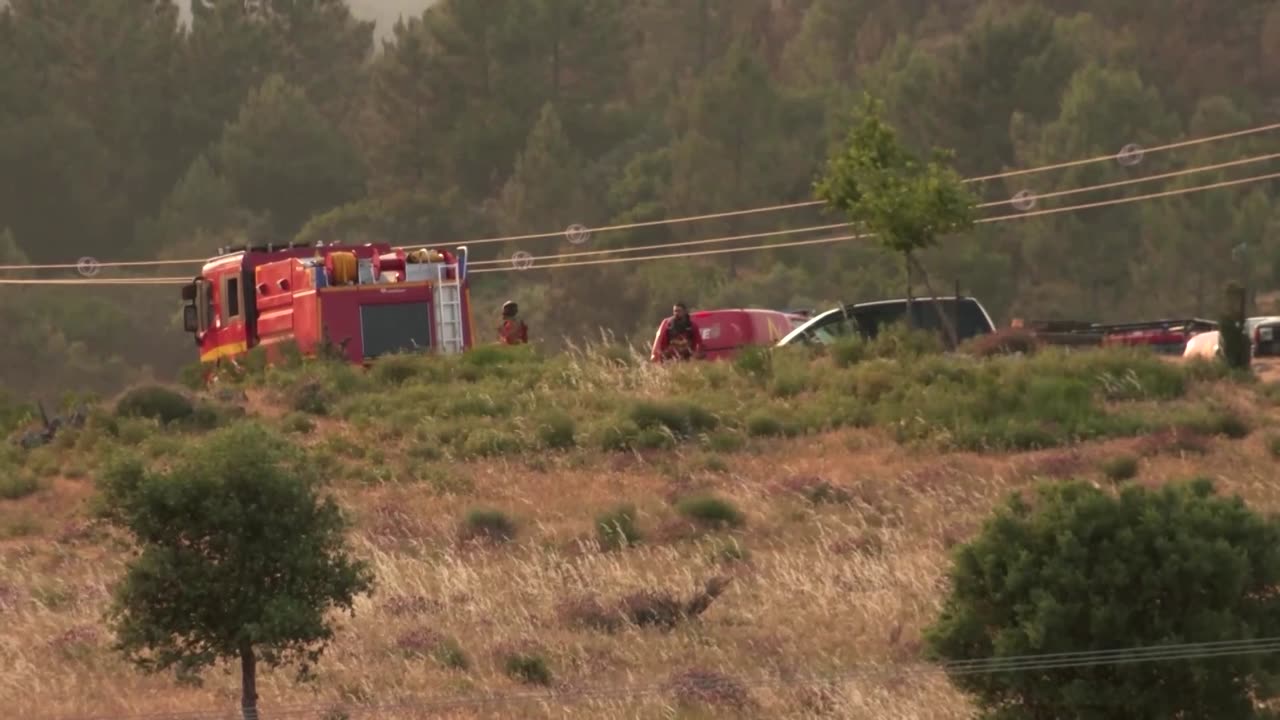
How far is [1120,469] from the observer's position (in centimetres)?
2338

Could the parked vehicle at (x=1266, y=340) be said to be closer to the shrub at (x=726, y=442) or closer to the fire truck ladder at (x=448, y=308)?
the shrub at (x=726, y=442)

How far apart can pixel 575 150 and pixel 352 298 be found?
165 feet

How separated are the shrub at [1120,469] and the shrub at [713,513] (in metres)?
3.82

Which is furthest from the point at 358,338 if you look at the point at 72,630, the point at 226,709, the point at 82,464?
the point at 226,709

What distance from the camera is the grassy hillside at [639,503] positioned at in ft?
53.0

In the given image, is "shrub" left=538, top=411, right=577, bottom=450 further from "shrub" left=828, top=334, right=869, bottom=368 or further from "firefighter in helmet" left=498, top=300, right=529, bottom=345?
"firefighter in helmet" left=498, top=300, right=529, bottom=345

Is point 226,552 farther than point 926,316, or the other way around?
point 926,316

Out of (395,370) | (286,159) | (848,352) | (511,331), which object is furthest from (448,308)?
(286,159)

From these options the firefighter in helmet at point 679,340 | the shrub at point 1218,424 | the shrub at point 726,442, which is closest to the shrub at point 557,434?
the shrub at point 726,442

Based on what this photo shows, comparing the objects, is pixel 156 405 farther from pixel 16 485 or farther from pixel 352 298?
pixel 352 298

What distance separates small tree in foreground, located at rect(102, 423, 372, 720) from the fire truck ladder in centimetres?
1814

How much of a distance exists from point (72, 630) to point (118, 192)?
67470 mm

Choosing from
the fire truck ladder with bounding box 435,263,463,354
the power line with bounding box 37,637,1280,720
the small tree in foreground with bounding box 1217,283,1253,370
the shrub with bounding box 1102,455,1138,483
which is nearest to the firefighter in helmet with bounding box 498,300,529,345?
the fire truck ladder with bounding box 435,263,463,354

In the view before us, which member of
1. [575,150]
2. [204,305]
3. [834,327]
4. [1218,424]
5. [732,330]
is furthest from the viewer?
[575,150]
